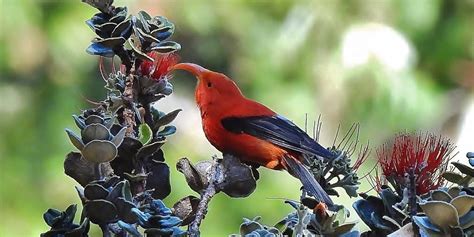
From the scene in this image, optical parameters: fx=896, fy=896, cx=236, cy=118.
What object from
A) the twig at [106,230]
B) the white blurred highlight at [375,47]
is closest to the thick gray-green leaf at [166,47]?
the twig at [106,230]

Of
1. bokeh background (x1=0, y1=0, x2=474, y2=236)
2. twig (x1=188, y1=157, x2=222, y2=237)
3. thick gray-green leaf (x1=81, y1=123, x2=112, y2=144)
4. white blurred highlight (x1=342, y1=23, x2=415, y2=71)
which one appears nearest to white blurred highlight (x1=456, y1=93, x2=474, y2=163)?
bokeh background (x1=0, y1=0, x2=474, y2=236)

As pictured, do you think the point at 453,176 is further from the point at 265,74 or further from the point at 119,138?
the point at 265,74

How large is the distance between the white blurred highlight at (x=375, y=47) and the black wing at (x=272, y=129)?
68.0 inches

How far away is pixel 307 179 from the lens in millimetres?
788

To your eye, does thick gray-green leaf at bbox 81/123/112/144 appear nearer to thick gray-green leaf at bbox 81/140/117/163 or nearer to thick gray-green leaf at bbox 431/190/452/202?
thick gray-green leaf at bbox 81/140/117/163

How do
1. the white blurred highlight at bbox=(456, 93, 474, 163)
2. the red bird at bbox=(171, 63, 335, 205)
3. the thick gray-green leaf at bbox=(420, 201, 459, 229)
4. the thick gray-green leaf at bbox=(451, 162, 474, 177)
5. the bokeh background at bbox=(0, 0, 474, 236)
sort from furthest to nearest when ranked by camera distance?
the white blurred highlight at bbox=(456, 93, 474, 163)
the bokeh background at bbox=(0, 0, 474, 236)
the red bird at bbox=(171, 63, 335, 205)
the thick gray-green leaf at bbox=(451, 162, 474, 177)
the thick gray-green leaf at bbox=(420, 201, 459, 229)

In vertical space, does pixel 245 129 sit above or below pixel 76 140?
above

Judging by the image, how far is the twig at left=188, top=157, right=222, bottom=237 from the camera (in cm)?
68

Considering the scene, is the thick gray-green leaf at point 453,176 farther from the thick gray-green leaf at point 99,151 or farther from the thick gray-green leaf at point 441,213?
the thick gray-green leaf at point 99,151

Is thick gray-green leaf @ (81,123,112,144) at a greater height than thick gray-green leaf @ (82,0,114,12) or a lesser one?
lesser

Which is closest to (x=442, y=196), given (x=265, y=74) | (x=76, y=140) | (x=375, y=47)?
(x=76, y=140)

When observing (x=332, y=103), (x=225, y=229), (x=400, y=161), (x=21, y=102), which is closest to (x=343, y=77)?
(x=332, y=103)

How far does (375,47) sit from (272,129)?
176cm

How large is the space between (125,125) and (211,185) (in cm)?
9
